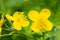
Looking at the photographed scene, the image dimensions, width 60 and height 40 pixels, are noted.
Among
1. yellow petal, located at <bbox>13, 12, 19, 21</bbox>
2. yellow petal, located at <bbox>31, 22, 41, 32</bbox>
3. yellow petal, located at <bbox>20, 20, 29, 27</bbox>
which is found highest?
yellow petal, located at <bbox>13, 12, 19, 21</bbox>

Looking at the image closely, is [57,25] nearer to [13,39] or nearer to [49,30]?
[49,30]

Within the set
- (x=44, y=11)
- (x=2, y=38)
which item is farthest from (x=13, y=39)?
(x=44, y=11)

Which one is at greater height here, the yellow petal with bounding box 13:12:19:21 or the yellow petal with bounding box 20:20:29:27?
the yellow petal with bounding box 13:12:19:21

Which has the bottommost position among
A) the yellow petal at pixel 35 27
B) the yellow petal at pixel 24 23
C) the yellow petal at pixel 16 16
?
the yellow petal at pixel 35 27

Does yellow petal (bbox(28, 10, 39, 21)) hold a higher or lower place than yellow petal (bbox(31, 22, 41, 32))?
higher
